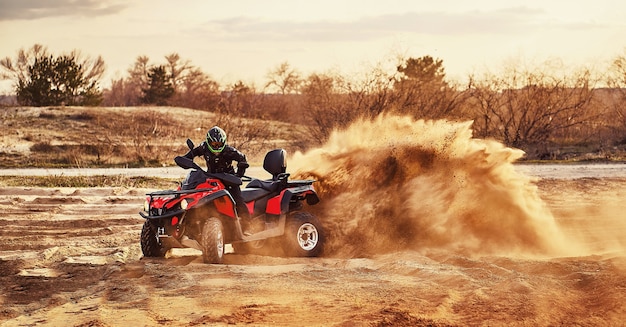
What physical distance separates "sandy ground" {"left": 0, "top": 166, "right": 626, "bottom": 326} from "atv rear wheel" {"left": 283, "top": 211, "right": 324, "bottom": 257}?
0.80 feet

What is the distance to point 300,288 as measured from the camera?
366 inches

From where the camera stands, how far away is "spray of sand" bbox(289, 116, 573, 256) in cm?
1317

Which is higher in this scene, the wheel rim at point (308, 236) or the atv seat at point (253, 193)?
the atv seat at point (253, 193)

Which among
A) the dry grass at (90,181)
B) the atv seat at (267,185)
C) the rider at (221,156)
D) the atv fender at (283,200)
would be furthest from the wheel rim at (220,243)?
the dry grass at (90,181)

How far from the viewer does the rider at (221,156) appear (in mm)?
11273

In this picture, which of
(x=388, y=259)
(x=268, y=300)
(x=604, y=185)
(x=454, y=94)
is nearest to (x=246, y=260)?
(x=388, y=259)

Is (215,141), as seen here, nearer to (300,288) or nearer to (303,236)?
(303,236)

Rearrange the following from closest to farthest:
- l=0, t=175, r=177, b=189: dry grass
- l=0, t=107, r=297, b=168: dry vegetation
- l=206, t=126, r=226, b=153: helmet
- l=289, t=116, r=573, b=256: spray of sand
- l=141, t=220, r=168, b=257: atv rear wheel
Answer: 1. l=206, t=126, r=226, b=153: helmet
2. l=141, t=220, r=168, b=257: atv rear wheel
3. l=289, t=116, r=573, b=256: spray of sand
4. l=0, t=175, r=177, b=189: dry grass
5. l=0, t=107, r=297, b=168: dry vegetation

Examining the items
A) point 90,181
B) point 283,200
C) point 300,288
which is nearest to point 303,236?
point 283,200

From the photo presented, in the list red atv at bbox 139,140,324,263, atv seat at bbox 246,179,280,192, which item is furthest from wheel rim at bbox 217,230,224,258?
atv seat at bbox 246,179,280,192

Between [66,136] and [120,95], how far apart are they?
3851 cm

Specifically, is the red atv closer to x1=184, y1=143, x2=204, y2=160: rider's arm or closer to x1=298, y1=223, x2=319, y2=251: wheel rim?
x1=298, y1=223, x2=319, y2=251: wheel rim

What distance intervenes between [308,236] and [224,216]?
1.37 metres

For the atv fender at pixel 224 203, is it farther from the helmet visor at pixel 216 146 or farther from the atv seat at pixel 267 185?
the atv seat at pixel 267 185
